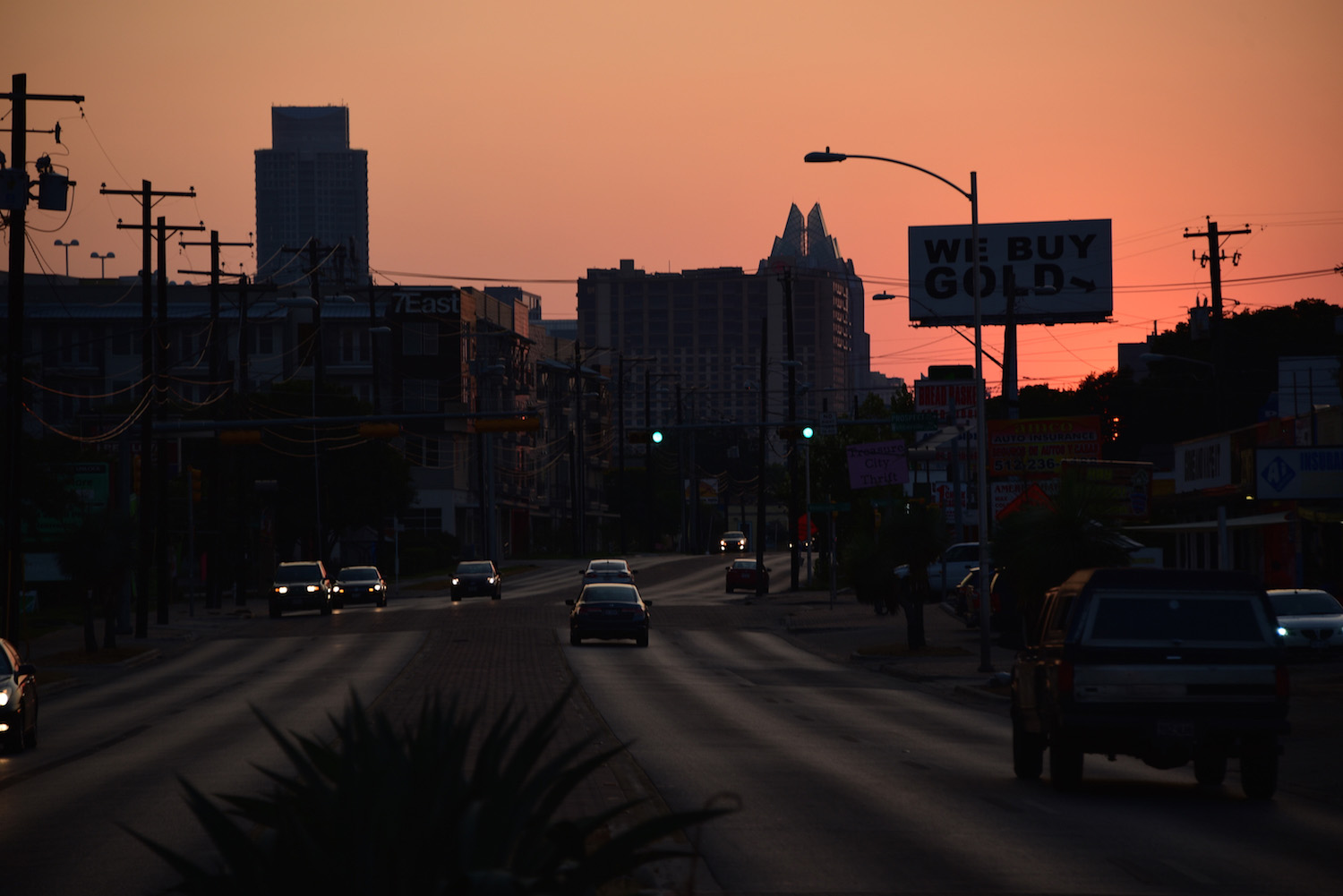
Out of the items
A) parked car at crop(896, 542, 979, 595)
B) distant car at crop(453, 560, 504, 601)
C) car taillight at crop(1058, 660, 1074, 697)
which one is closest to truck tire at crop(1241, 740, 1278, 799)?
car taillight at crop(1058, 660, 1074, 697)

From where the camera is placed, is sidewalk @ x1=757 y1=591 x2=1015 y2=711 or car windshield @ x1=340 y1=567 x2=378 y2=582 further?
car windshield @ x1=340 y1=567 x2=378 y2=582

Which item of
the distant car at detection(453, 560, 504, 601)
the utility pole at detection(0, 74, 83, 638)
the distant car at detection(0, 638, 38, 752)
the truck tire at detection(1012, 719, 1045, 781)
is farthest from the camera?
the distant car at detection(453, 560, 504, 601)

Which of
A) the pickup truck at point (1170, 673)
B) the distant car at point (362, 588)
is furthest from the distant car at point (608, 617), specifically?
the pickup truck at point (1170, 673)

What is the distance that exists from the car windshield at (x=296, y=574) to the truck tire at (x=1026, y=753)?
148 ft

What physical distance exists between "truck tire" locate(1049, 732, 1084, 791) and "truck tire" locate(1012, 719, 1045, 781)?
0.49 metres

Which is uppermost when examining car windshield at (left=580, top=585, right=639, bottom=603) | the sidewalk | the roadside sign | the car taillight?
the roadside sign

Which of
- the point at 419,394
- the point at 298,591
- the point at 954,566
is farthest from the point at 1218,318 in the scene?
the point at 419,394

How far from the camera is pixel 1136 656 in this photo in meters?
14.7

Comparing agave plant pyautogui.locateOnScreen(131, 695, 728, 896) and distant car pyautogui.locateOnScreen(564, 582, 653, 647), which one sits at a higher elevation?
agave plant pyautogui.locateOnScreen(131, 695, 728, 896)

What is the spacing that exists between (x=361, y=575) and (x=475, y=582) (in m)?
4.55

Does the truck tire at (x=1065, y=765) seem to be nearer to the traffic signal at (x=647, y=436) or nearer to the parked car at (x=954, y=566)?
the traffic signal at (x=647, y=436)

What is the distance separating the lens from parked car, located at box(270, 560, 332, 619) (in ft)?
192

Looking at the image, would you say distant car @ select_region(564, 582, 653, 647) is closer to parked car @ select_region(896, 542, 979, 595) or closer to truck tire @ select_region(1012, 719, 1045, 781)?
parked car @ select_region(896, 542, 979, 595)

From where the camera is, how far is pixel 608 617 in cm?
4300
